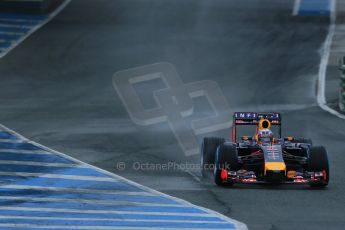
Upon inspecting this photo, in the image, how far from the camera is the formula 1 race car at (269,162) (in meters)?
19.0

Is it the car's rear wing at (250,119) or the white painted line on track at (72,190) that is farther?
the car's rear wing at (250,119)

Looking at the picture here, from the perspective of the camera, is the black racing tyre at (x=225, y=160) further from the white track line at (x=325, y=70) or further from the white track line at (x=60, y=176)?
the white track line at (x=325, y=70)

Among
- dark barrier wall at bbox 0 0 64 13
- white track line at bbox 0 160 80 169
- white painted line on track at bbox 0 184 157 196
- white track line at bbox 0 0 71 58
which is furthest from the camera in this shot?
dark barrier wall at bbox 0 0 64 13

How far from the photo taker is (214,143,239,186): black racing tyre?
751 inches

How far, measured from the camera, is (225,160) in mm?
19094

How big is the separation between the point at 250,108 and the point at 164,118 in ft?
9.32

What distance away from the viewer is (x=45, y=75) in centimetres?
3653

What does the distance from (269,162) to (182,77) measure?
1691cm

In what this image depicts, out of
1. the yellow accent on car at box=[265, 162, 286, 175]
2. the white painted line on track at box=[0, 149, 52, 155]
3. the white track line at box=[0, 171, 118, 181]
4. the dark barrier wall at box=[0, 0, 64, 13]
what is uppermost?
the dark barrier wall at box=[0, 0, 64, 13]

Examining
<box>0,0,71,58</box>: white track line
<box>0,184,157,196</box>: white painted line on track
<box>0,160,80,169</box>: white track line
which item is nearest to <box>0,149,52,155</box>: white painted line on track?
<box>0,160,80,169</box>: white track line

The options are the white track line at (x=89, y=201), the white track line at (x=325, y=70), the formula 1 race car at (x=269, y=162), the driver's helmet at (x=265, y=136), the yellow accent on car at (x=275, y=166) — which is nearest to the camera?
the white track line at (x=89, y=201)

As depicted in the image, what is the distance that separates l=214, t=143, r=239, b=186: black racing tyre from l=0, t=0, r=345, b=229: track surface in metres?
0.24

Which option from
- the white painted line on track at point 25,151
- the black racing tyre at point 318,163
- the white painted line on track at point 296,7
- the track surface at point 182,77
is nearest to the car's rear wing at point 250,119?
the track surface at point 182,77

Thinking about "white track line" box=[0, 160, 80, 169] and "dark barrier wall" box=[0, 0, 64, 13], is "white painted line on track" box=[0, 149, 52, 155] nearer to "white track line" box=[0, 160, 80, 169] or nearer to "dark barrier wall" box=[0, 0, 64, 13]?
"white track line" box=[0, 160, 80, 169]
